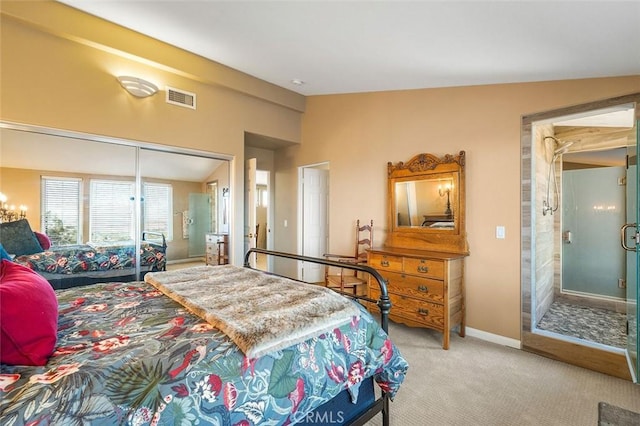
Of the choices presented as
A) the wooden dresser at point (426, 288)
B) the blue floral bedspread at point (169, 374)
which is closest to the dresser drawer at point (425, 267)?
the wooden dresser at point (426, 288)

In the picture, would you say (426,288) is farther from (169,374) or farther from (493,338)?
(169,374)

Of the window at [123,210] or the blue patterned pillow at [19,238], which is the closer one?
the blue patterned pillow at [19,238]

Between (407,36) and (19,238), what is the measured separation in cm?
385

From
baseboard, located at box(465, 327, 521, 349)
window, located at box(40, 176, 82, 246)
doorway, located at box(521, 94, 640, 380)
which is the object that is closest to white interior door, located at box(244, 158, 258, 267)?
window, located at box(40, 176, 82, 246)

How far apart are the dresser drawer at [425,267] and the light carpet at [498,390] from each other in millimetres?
726

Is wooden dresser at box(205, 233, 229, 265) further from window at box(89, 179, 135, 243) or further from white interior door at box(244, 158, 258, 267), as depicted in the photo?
window at box(89, 179, 135, 243)

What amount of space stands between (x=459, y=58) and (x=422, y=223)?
1.76m

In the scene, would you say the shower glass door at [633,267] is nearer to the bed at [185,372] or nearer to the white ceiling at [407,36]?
the white ceiling at [407,36]

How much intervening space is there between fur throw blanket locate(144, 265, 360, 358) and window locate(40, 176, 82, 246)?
1530 mm

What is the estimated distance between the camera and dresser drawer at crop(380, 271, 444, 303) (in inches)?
115

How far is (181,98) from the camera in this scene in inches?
143

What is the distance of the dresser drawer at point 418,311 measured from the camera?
2.90 metres

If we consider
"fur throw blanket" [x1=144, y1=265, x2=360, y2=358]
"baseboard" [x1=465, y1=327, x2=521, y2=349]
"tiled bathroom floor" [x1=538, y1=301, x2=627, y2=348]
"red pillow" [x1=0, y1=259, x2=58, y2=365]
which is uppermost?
"red pillow" [x1=0, y1=259, x2=58, y2=365]

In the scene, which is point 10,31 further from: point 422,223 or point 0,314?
point 422,223
